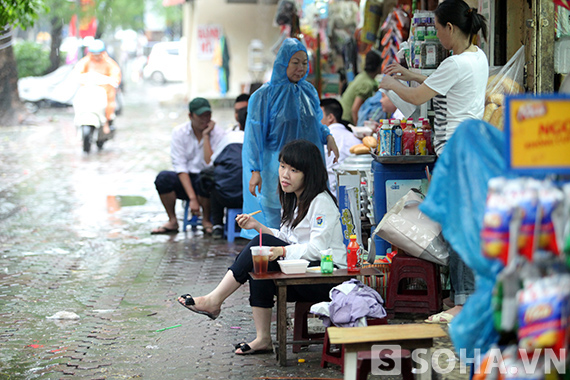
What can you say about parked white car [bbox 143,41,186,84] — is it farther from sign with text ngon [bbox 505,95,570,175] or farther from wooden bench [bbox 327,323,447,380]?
sign with text ngon [bbox 505,95,570,175]

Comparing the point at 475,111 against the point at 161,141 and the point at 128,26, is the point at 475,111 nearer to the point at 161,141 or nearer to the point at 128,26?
the point at 161,141

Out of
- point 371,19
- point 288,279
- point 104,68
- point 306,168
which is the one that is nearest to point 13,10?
point 371,19

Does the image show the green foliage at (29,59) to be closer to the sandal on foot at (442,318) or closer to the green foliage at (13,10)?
the green foliage at (13,10)

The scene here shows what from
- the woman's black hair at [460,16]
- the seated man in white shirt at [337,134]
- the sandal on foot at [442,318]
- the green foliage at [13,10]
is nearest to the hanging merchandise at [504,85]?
the woman's black hair at [460,16]

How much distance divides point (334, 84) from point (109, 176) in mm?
4263

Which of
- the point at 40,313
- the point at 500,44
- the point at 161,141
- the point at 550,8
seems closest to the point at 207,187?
the point at 40,313

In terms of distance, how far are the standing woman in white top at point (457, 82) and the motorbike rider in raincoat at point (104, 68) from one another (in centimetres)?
1216

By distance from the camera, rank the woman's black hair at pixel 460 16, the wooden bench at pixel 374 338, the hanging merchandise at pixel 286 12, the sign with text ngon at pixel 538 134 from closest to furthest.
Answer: the sign with text ngon at pixel 538 134, the wooden bench at pixel 374 338, the woman's black hair at pixel 460 16, the hanging merchandise at pixel 286 12

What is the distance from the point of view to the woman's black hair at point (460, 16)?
5086mm

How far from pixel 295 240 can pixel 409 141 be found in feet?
5.29

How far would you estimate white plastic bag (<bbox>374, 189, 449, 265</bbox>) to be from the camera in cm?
518

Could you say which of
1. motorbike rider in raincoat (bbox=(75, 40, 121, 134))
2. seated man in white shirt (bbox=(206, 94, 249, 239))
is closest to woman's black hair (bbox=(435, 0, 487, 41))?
seated man in white shirt (bbox=(206, 94, 249, 239))

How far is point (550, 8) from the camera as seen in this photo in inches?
217

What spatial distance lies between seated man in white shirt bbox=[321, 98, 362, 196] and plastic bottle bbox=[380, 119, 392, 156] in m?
1.56
